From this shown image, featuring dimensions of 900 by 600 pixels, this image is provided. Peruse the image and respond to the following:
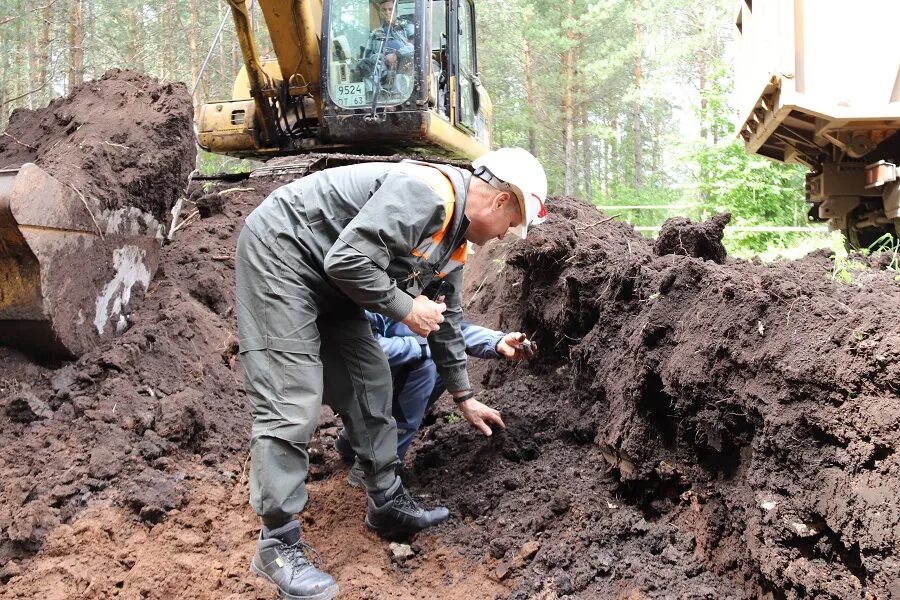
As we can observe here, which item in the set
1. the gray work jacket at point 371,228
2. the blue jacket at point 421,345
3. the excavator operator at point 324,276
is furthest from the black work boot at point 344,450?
the gray work jacket at point 371,228

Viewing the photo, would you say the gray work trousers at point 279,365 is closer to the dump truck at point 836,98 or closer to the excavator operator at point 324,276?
the excavator operator at point 324,276

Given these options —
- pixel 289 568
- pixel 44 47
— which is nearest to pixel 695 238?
pixel 289 568

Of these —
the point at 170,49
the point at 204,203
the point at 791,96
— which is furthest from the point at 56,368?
the point at 170,49

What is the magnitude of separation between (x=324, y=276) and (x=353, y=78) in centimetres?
535

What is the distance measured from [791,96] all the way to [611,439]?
410cm

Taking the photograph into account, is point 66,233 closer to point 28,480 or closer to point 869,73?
point 28,480

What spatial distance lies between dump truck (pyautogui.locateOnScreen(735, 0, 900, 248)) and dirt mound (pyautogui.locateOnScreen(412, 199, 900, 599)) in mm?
2661

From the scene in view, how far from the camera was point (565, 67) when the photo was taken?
22.7 m

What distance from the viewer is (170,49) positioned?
19.9 meters

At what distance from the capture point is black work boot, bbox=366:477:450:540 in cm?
331

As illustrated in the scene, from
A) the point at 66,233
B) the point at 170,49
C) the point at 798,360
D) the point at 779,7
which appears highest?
the point at 170,49

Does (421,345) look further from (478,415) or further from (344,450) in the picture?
(344,450)

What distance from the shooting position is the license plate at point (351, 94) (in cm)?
780

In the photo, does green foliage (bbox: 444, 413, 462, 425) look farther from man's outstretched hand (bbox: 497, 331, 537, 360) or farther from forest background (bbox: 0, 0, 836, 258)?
forest background (bbox: 0, 0, 836, 258)
